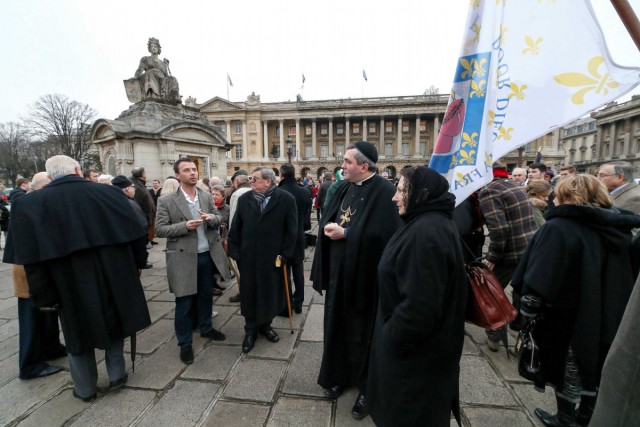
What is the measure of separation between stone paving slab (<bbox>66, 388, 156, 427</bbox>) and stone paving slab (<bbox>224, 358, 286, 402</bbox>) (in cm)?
67

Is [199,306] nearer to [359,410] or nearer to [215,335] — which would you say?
[215,335]

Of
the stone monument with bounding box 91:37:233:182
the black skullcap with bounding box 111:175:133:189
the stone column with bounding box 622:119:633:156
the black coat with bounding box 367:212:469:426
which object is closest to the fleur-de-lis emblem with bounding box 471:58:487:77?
the black coat with bounding box 367:212:469:426

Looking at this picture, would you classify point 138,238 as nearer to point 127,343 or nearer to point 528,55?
point 127,343

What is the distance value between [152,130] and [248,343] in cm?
925

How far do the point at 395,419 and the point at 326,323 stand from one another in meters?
0.92

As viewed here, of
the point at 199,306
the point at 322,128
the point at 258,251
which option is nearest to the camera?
the point at 258,251

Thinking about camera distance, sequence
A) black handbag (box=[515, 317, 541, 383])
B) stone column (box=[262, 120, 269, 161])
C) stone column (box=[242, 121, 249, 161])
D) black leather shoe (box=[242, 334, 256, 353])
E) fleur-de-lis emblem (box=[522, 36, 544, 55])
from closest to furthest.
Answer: fleur-de-lis emblem (box=[522, 36, 544, 55]) → black handbag (box=[515, 317, 541, 383]) → black leather shoe (box=[242, 334, 256, 353]) → stone column (box=[262, 120, 269, 161]) → stone column (box=[242, 121, 249, 161])

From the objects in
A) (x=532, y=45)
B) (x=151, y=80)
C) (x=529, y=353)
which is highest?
(x=151, y=80)

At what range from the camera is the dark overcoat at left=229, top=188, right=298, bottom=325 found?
323 centimetres

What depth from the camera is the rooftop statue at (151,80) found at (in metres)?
10.5

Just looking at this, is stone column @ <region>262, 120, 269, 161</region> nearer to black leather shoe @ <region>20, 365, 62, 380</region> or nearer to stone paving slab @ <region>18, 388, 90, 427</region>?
black leather shoe @ <region>20, 365, 62, 380</region>

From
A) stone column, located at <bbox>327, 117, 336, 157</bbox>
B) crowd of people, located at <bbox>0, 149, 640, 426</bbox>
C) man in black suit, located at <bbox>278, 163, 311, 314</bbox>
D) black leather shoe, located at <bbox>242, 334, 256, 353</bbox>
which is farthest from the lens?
stone column, located at <bbox>327, 117, 336, 157</bbox>

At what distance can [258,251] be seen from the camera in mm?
3246

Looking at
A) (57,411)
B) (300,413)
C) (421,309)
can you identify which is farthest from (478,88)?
(57,411)
